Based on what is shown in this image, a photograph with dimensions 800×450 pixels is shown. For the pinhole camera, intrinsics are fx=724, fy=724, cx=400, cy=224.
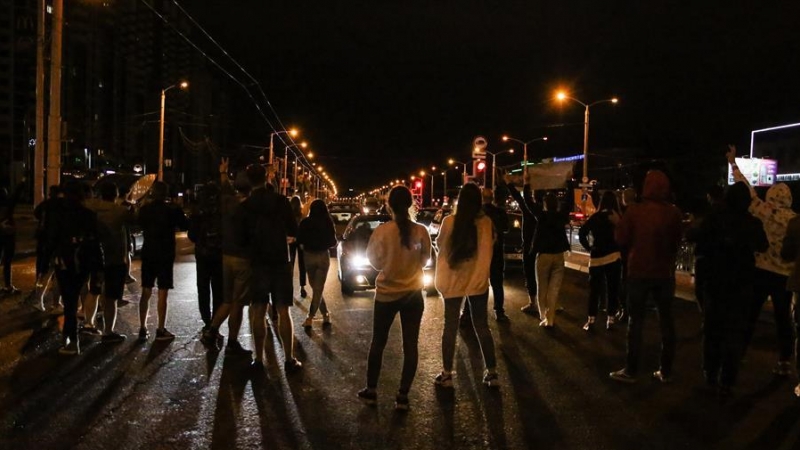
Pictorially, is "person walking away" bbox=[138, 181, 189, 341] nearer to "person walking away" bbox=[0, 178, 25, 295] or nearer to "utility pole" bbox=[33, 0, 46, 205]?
"person walking away" bbox=[0, 178, 25, 295]

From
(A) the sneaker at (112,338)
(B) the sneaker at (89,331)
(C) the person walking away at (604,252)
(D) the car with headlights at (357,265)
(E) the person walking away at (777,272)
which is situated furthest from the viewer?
(D) the car with headlights at (357,265)

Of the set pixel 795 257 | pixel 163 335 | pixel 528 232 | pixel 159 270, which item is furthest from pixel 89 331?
pixel 795 257

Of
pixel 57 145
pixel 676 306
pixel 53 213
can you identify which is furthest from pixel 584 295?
pixel 57 145

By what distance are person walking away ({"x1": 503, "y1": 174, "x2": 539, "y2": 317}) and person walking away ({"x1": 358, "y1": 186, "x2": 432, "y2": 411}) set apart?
3.43 m

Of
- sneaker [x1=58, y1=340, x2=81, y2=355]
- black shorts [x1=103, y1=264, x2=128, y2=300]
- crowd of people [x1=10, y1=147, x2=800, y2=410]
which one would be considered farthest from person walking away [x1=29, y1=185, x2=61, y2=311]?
sneaker [x1=58, y1=340, x2=81, y2=355]

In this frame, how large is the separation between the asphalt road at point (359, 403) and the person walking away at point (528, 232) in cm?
175

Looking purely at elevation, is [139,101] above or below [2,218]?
above

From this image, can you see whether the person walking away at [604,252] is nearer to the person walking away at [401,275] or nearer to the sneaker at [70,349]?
the person walking away at [401,275]

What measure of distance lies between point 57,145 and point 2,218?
6.49 metres

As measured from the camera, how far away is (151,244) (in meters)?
8.25

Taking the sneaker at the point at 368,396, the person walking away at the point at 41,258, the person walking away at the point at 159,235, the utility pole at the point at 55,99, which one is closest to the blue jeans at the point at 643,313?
the sneaker at the point at 368,396

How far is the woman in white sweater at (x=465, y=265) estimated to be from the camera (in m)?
6.11

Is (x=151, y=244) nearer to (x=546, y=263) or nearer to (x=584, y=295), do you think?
(x=546, y=263)

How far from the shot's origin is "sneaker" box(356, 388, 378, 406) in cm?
587
